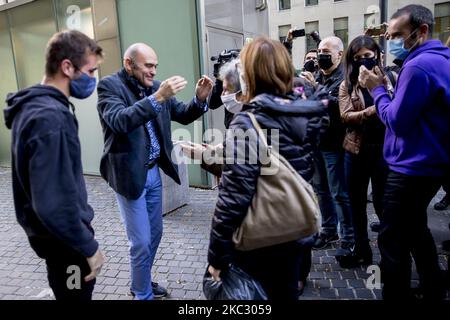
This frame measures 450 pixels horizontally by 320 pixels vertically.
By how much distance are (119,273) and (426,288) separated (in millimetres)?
2698

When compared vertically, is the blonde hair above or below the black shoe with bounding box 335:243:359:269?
above

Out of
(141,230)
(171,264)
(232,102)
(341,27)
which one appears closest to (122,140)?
(141,230)

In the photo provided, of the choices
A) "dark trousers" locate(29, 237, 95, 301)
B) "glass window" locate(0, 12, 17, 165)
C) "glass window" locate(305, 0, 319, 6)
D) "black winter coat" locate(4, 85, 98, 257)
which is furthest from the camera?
"glass window" locate(305, 0, 319, 6)

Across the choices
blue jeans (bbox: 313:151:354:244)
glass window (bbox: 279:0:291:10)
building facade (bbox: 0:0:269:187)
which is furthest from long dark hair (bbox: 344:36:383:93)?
glass window (bbox: 279:0:291:10)

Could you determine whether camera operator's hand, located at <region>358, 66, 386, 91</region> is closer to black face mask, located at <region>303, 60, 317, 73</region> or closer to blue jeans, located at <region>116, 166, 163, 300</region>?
black face mask, located at <region>303, 60, 317, 73</region>

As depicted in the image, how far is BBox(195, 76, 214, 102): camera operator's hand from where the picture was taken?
3172mm

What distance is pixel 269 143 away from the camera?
189 centimetres

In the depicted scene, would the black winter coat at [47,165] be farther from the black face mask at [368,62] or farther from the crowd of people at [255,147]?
the black face mask at [368,62]

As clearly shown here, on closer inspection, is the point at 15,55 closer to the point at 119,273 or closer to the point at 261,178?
the point at 119,273

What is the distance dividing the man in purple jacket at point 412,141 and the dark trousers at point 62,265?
6.41ft

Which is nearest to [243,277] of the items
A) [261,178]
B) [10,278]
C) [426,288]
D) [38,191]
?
[261,178]

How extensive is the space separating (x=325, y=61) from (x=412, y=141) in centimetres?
155

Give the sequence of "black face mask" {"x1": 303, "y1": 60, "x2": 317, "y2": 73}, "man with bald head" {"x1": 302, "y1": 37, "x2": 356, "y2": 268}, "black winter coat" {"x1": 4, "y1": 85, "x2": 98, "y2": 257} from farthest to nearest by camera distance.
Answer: "black face mask" {"x1": 303, "y1": 60, "x2": 317, "y2": 73}, "man with bald head" {"x1": 302, "y1": 37, "x2": 356, "y2": 268}, "black winter coat" {"x1": 4, "y1": 85, "x2": 98, "y2": 257}

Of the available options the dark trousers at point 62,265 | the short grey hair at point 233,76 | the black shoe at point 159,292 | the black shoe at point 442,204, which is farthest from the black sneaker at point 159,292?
the black shoe at point 442,204
